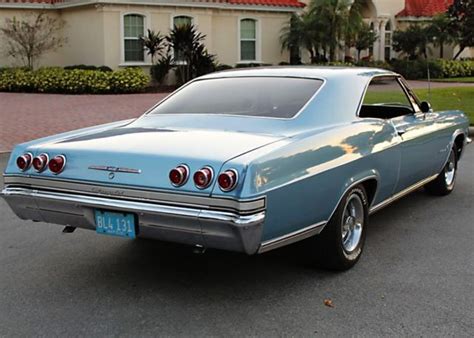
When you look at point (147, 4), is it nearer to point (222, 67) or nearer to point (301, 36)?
point (222, 67)

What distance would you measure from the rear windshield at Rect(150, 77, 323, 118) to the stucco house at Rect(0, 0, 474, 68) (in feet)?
59.2

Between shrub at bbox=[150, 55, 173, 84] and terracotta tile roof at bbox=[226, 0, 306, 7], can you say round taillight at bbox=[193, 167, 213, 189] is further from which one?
terracotta tile roof at bbox=[226, 0, 306, 7]

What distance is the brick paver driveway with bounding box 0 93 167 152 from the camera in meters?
12.8

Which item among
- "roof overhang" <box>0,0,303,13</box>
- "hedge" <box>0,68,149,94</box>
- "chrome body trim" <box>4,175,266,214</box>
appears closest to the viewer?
"chrome body trim" <box>4,175,266,214</box>

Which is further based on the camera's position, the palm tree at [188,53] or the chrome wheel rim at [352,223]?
the palm tree at [188,53]

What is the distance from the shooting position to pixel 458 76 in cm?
2942

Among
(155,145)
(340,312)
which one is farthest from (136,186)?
(340,312)

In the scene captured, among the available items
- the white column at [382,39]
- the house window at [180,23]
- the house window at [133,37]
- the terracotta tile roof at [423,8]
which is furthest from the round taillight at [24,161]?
the terracotta tile roof at [423,8]

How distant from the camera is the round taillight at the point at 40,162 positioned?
4340 millimetres

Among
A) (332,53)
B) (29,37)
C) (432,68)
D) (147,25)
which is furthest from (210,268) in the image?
(432,68)

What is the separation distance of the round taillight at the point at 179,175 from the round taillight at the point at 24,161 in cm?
115

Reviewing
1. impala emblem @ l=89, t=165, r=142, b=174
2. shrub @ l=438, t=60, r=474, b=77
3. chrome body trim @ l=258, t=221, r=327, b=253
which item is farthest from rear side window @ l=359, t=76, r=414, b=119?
shrub @ l=438, t=60, r=474, b=77

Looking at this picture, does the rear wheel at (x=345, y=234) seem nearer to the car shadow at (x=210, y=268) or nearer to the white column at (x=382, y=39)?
the car shadow at (x=210, y=268)

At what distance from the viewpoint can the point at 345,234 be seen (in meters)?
4.82
